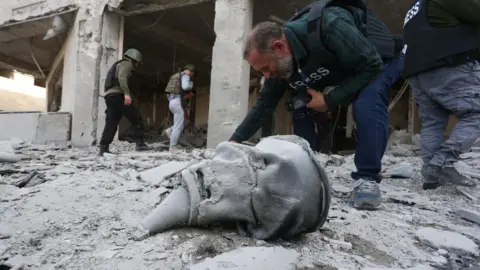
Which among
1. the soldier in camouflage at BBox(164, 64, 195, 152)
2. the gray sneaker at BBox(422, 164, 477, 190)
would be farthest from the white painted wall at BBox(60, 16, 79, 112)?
the gray sneaker at BBox(422, 164, 477, 190)

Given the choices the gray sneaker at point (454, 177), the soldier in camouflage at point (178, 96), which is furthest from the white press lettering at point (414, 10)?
the soldier in camouflage at point (178, 96)

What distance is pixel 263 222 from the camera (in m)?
1.39

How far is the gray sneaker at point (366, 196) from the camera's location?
75.5 inches

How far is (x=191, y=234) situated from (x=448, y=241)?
1.05 meters

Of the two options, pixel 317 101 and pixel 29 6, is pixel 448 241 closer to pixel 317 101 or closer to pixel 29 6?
pixel 317 101

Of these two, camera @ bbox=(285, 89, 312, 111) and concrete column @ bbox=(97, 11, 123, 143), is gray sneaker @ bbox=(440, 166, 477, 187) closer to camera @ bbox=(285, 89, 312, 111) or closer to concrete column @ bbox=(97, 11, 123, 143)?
camera @ bbox=(285, 89, 312, 111)

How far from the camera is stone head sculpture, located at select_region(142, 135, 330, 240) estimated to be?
1350 mm

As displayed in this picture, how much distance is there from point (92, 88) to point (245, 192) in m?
5.59

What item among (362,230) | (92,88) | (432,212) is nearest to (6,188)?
Result: (362,230)

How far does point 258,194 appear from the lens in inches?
53.3

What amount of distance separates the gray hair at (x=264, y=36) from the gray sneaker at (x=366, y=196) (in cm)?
85

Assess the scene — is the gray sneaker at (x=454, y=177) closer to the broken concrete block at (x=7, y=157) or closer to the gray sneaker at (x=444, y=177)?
the gray sneaker at (x=444, y=177)

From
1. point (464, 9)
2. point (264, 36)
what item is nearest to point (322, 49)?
point (264, 36)

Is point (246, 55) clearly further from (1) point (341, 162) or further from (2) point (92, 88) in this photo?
(2) point (92, 88)
